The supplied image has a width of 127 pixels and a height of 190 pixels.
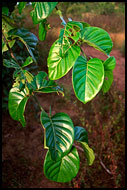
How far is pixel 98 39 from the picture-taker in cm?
42

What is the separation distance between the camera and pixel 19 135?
94.7 inches

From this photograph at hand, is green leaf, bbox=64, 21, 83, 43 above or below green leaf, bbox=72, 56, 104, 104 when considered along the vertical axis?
above

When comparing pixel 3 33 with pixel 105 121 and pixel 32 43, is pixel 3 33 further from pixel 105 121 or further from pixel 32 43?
pixel 105 121

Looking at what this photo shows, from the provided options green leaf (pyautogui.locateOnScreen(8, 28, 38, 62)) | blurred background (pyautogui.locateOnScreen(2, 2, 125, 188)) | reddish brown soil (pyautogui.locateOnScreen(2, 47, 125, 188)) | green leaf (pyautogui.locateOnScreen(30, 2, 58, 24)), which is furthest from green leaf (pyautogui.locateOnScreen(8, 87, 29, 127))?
reddish brown soil (pyautogui.locateOnScreen(2, 47, 125, 188))

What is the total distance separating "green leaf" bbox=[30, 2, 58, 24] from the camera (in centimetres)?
42

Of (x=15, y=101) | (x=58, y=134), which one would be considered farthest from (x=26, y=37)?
(x=58, y=134)

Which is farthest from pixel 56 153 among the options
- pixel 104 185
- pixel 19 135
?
pixel 19 135

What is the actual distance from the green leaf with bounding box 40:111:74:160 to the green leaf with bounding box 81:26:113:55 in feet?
0.78

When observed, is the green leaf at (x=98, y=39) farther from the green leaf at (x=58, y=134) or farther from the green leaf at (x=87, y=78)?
the green leaf at (x=58, y=134)

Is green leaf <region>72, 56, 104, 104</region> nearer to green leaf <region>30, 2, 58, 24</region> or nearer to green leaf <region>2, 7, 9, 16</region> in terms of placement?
green leaf <region>30, 2, 58, 24</region>

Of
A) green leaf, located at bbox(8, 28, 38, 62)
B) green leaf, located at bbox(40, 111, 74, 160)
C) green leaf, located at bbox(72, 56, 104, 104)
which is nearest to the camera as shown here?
green leaf, located at bbox(72, 56, 104, 104)

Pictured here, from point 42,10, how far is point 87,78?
0.18 meters

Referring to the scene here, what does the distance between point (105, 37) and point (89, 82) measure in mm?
109

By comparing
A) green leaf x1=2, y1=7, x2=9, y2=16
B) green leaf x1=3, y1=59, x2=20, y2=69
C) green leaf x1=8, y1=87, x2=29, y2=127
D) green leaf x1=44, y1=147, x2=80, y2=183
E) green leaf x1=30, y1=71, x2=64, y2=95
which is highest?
green leaf x1=2, y1=7, x2=9, y2=16
